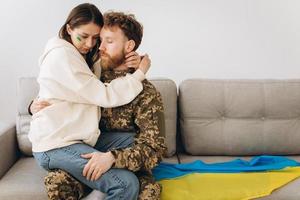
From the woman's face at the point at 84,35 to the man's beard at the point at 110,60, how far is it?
0.09m

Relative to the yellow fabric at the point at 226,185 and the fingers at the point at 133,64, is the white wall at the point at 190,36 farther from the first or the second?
the yellow fabric at the point at 226,185

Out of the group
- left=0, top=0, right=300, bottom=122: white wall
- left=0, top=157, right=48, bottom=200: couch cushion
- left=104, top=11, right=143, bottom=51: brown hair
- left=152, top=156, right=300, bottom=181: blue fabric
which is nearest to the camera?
left=0, top=157, right=48, bottom=200: couch cushion

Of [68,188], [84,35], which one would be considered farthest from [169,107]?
[68,188]

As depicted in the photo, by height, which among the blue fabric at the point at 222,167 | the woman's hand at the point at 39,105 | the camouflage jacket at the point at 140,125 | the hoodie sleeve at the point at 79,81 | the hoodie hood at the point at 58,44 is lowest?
the blue fabric at the point at 222,167

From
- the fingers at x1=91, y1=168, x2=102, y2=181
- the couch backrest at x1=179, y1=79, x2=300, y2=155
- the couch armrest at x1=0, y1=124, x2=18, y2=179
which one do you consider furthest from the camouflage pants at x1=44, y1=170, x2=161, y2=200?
the couch backrest at x1=179, y1=79, x2=300, y2=155

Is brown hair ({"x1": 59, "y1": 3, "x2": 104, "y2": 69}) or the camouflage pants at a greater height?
brown hair ({"x1": 59, "y1": 3, "x2": 104, "y2": 69})

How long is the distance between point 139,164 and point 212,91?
2.49 feet

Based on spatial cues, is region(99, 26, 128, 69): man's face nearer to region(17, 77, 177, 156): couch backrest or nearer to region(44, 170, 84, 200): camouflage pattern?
region(17, 77, 177, 156): couch backrest

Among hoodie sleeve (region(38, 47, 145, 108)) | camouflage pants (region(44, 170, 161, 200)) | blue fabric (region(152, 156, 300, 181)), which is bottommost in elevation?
blue fabric (region(152, 156, 300, 181))

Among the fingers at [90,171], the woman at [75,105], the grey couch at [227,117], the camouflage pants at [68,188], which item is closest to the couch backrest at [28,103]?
the grey couch at [227,117]

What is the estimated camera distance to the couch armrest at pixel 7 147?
1776 mm

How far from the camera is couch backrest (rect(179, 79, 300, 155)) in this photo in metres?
2.05

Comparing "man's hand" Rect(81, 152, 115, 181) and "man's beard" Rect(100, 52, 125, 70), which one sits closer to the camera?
"man's hand" Rect(81, 152, 115, 181)

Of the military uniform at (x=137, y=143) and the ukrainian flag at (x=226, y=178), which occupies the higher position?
the military uniform at (x=137, y=143)
